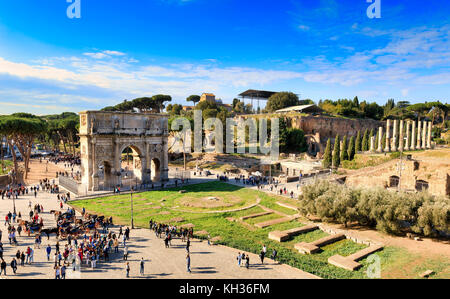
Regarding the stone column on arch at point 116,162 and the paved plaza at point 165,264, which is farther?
the stone column on arch at point 116,162

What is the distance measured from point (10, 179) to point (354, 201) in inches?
1679

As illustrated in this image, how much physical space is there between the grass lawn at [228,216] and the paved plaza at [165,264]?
4.67 feet

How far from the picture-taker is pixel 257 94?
10056 cm

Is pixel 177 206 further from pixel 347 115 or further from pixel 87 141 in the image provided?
pixel 347 115

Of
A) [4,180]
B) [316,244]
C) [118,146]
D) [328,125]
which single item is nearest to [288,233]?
Answer: [316,244]

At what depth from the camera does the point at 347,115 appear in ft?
308

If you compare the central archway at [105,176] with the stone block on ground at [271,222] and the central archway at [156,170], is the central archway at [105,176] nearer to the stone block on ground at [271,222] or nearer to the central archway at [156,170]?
the central archway at [156,170]

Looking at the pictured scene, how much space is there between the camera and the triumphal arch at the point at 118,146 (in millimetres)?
33750

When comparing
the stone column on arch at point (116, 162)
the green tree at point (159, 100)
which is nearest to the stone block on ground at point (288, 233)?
the stone column on arch at point (116, 162)

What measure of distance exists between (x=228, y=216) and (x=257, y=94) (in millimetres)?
79553

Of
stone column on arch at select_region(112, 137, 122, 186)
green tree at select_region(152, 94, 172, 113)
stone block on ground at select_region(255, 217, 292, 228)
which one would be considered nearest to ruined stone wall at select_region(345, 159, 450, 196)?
stone block on ground at select_region(255, 217, 292, 228)

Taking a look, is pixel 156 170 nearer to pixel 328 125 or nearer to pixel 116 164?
pixel 116 164

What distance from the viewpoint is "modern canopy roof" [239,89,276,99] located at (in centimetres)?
9838
